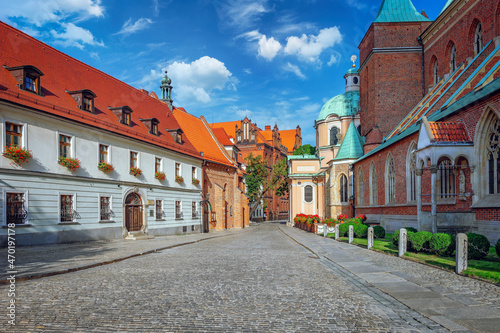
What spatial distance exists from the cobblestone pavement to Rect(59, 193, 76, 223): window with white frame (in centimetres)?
949

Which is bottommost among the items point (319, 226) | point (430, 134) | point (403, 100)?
point (319, 226)

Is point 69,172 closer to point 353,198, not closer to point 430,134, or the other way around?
point 430,134

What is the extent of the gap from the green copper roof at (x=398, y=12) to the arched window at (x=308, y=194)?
22492 millimetres

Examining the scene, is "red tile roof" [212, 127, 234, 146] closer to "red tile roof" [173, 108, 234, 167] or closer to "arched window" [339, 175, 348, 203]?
"red tile roof" [173, 108, 234, 167]

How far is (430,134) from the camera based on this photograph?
14742 millimetres

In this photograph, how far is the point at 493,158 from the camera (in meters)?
14.0

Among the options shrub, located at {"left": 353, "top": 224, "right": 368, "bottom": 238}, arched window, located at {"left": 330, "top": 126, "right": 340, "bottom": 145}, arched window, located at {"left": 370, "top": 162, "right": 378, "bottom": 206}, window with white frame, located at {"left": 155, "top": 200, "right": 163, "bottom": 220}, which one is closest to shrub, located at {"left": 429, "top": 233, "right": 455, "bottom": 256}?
shrub, located at {"left": 353, "top": 224, "right": 368, "bottom": 238}

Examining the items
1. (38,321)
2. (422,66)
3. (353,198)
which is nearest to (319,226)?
(353,198)

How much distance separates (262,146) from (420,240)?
7327cm

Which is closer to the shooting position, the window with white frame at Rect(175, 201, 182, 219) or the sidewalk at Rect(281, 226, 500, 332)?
the sidewalk at Rect(281, 226, 500, 332)

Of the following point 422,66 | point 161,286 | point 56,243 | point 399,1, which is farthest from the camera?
point 399,1

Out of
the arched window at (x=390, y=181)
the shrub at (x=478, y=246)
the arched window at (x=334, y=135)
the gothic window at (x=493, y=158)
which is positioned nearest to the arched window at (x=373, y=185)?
the arched window at (x=390, y=181)

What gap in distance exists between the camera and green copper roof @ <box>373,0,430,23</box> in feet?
113

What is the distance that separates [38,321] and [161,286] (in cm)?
290
